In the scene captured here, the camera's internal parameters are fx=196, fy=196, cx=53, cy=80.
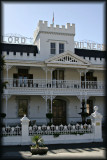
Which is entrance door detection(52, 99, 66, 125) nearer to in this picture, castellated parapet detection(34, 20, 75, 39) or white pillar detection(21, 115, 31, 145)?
castellated parapet detection(34, 20, 75, 39)

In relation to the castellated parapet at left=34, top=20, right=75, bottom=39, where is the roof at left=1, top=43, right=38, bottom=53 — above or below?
below

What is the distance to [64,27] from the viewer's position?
2197 centimetres

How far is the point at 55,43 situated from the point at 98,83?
6.35 meters

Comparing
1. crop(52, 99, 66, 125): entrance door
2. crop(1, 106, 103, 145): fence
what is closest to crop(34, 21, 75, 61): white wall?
crop(52, 99, 66, 125): entrance door

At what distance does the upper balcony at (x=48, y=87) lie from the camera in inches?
A: 709

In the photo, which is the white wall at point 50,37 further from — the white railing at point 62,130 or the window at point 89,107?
the white railing at point 62,130

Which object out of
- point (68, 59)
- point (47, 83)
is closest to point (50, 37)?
point (68, 59)

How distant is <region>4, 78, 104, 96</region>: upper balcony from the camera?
59.1 ft

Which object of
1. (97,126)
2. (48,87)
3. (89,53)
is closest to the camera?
(97,126)

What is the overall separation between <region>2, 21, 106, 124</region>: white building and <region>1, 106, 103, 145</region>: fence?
4.81 meters

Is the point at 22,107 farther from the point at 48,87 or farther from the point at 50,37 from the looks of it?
→ the point at 50,37

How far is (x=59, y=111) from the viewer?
21.1 metres

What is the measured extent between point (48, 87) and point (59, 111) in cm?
388

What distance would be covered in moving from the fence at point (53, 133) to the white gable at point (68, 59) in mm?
7397
